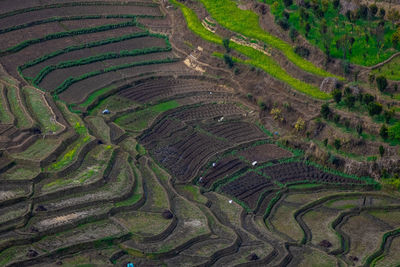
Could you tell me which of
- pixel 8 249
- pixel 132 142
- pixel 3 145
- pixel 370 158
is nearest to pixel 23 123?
pixel 3 145

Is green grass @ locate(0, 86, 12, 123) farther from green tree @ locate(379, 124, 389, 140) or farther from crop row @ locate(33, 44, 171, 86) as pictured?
green tree @ locate(379, 124, 389, 140)

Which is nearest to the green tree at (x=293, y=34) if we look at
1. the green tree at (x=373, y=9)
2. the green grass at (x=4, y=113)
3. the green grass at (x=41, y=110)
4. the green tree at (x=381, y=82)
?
the green tree at (x=373, y=9)

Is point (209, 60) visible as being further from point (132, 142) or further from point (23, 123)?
point (23, 123)

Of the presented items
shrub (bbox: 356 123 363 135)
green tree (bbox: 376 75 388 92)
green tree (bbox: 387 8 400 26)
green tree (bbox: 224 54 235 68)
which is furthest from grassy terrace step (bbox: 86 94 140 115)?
green tree (bbox: 387 8 400 26)

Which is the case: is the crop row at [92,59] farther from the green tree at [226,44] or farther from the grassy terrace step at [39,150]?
the grassy terrace step at [39,150]

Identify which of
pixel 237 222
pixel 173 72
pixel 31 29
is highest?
pixel 31 29

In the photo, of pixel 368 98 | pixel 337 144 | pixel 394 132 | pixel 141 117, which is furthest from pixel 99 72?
pixel 394 132

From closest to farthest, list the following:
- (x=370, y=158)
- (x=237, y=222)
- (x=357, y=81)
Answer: (x=237, y=222) < (x=370, y=158) < (x=357, y=81)
